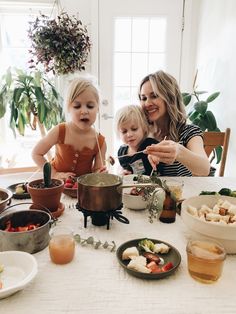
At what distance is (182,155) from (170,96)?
459mm

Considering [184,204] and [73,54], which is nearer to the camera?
[184,204]

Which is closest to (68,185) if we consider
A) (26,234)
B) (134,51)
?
(26,234)

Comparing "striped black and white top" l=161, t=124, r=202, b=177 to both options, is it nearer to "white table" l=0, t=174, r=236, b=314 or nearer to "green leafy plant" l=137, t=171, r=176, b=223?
"green leafy plant" l=137, t=171, r=176, b=223

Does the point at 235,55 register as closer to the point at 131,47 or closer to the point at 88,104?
the point at 131,47

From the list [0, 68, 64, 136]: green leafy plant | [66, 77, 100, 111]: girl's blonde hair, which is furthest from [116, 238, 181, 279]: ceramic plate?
[0, 68, 64, 136]: green leafy plant

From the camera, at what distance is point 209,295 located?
64 cm

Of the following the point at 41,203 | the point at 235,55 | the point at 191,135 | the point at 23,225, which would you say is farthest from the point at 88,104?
the point at 235,55

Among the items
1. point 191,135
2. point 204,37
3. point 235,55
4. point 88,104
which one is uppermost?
point 204,37

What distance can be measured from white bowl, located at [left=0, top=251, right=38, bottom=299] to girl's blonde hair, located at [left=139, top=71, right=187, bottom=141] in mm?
1096

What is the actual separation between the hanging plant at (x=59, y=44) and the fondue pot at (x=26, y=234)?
203 centimetres

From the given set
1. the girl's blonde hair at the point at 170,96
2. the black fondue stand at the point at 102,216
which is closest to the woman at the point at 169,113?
the girl's blonde hair at the point at 170,96

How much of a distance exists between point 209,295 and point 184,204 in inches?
12.6

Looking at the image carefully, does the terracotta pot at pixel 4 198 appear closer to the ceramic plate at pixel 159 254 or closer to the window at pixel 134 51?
the ceramic plate at pixel 159 254

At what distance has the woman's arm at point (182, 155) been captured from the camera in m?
1.10
